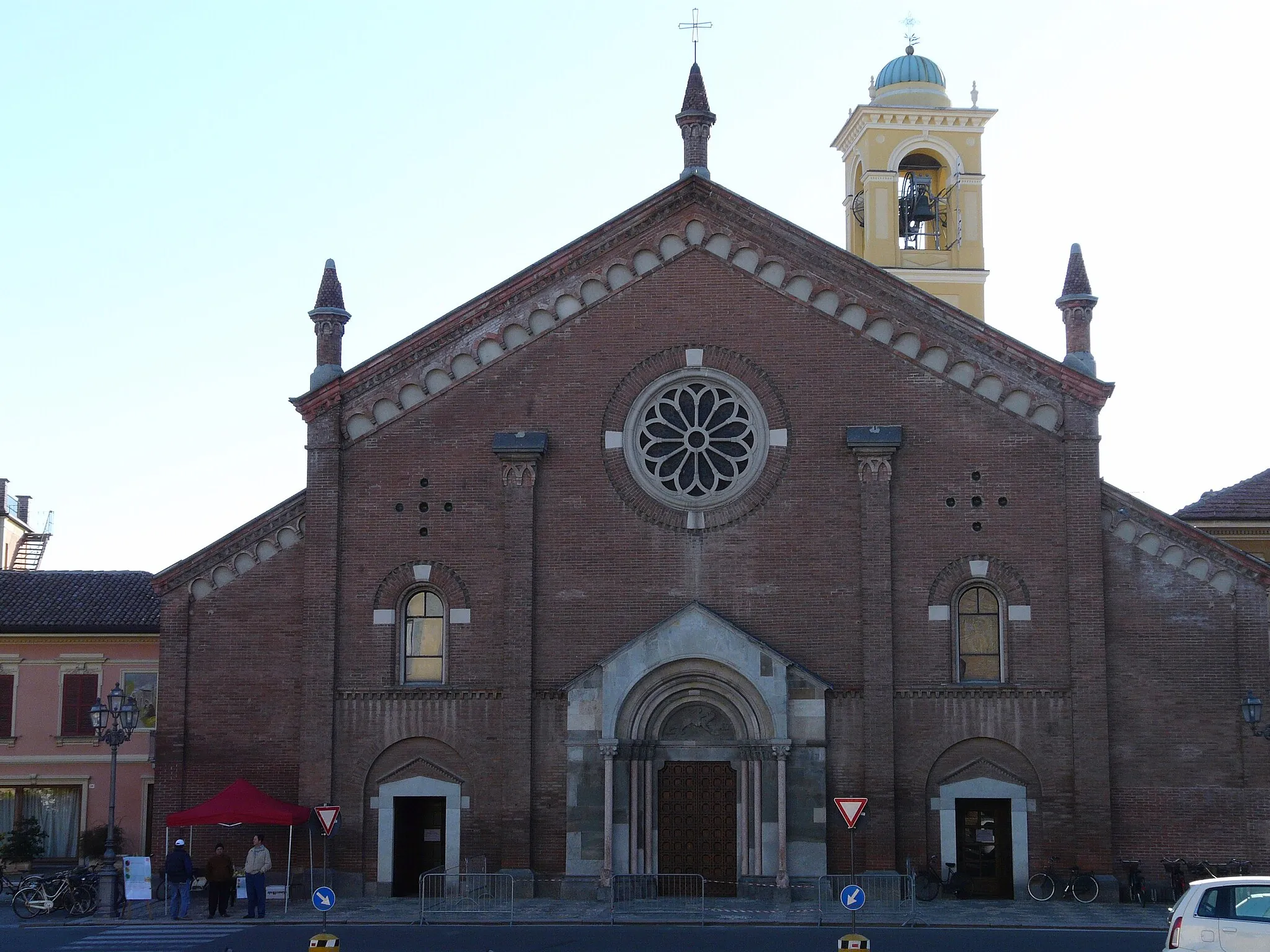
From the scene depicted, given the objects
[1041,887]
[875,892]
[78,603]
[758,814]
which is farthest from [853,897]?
[78,603]

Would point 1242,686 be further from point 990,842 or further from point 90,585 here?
point 90,585

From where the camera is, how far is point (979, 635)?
31.6 meters

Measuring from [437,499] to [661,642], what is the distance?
5.50m

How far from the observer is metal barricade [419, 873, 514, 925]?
28.4 metres

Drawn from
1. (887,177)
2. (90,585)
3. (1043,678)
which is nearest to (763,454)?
(1043,678)

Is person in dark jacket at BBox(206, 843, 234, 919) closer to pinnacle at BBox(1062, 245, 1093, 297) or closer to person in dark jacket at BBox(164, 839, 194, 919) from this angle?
person in dark jacket at BBox(164, 839, 194, 919)

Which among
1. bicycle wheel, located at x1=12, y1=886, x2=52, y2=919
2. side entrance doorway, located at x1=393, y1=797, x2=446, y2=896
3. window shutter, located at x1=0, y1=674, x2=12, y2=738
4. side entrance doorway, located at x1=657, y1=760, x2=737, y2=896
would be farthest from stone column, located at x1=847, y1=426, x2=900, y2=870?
window shutter, located at x1=0, y1=674, x2=12, y2=738

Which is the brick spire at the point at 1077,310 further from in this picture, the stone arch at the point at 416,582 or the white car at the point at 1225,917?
the white car at the point at 1225,917

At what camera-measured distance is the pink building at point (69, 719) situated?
4144 cm

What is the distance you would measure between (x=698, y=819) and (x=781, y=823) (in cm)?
190

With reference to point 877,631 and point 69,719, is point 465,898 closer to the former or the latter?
point 877,631

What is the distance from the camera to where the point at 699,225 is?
32938 mm

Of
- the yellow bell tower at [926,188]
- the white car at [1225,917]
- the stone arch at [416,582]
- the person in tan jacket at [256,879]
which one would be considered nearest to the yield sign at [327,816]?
the person in tan jacket at [256,879]

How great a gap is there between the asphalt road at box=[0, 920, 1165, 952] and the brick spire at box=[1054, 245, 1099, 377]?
11.6 metres
